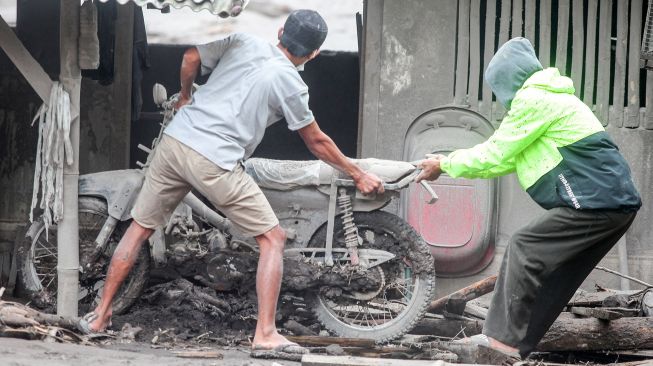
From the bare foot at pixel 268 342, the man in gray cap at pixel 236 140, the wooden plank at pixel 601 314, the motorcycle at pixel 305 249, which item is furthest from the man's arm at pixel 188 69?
the wooden plank at pixel 601 314

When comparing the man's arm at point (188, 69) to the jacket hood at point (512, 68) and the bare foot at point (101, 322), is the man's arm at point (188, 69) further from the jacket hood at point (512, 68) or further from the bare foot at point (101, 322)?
the jacket hood at point (512, 68)

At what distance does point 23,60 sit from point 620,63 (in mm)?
4739

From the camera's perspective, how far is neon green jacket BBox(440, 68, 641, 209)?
651 centimetres

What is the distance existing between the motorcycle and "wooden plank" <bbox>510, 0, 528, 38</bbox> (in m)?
1.92

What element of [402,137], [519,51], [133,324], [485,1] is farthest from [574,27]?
[133,324]

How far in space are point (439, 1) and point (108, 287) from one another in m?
3.72

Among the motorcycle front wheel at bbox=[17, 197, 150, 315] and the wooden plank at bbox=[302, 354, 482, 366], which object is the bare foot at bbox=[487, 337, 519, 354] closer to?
the wooden plank at bbox=[302, 354, 482, 366]

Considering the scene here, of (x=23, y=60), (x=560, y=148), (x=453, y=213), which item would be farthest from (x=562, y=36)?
(x=23, y=60)

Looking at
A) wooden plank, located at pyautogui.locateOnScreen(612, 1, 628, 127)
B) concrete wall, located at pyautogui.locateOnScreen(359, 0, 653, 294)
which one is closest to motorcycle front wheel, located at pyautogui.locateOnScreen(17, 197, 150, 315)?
concrete wall, located at pyautogui.locateOnScreen(359, 0, 653, 294)

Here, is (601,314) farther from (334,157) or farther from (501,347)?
(334,157)

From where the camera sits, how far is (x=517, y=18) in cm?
962

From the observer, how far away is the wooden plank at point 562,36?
9562 millimetres

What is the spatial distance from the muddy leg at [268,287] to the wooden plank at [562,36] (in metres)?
3.33

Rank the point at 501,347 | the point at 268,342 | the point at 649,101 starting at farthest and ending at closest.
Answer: the point at 649,101 < the point at 268,342 < the point at 501,347
